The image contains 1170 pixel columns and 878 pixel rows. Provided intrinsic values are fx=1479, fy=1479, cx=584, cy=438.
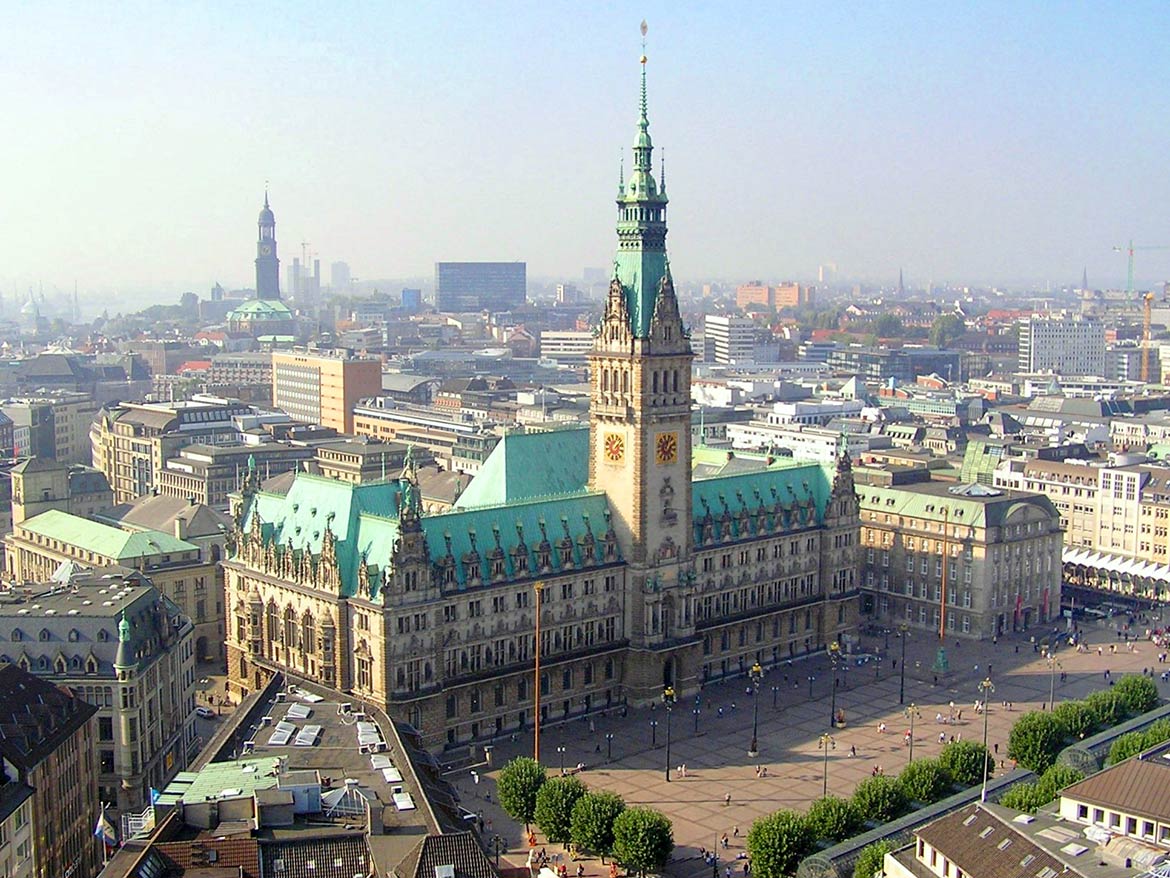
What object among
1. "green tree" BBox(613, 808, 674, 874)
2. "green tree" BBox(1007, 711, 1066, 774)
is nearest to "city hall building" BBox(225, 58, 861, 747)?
"green tree" BBox(613, 808, 674, 874)

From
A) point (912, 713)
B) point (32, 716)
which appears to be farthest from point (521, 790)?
point (912, 713)

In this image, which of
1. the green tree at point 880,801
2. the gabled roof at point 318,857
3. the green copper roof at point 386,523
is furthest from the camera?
the green copper roof at point 386,523

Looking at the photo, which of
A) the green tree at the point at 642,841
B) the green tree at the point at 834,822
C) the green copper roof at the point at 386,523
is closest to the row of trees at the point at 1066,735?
the green tree at the point at 834,822

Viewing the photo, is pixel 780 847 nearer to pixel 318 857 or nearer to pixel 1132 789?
pixel 1132 789

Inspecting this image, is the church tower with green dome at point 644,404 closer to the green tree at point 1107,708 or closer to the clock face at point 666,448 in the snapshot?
the clock face at point 666,448

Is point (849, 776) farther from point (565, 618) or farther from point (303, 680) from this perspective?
point (303, 680)

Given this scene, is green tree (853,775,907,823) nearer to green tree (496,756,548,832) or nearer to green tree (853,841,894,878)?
green tree (853,841,894,878)
